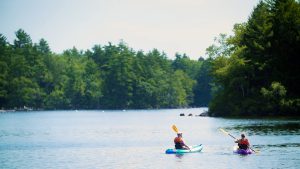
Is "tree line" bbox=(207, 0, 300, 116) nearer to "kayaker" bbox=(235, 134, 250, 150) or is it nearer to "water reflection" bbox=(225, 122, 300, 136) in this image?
"water reflection" bbox=(225, 122, 300, 136)

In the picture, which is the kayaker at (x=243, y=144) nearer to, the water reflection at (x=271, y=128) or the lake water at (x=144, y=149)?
the lake water at (x=144, y=149)

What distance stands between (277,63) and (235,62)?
8057mm

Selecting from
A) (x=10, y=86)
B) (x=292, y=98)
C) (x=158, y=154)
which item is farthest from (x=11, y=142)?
(x=10, y=86)

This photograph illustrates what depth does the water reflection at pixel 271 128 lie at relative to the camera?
7329cm

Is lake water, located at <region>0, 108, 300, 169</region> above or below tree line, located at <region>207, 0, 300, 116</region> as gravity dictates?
below

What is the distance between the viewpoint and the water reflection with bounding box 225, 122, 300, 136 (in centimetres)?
7329

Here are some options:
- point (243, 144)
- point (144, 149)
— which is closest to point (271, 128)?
point (144, 149)

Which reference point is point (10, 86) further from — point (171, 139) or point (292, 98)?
point (171, 139)

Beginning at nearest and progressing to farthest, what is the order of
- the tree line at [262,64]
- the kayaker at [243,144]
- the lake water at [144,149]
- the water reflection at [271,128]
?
the lake water at [144,149] < the kayaker at [243,144] < the water reflection at [271,128] < the tree line at [262,64]

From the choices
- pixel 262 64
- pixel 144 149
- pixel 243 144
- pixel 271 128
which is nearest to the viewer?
pixel 243 144

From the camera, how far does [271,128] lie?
7956 cm

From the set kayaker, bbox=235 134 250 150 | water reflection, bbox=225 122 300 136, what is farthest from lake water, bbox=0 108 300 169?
kayaker, bbox=235 134 250 150

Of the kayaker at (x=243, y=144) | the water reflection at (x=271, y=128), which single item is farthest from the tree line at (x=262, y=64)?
the kayaker at (x=243, y=144)

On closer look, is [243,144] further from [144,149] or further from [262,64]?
[262,64]
